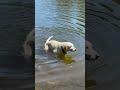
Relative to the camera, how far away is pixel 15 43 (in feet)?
19.4

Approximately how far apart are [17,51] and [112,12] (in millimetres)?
2340

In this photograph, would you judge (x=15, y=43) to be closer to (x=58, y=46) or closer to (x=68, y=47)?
(x=58, y=46)

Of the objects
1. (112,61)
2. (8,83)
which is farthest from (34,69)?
(112,61)

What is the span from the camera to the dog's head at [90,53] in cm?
536

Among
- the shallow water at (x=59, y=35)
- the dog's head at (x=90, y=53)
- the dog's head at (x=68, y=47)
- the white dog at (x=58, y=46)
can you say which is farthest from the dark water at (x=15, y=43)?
the dog's head at (x=90, y=53)

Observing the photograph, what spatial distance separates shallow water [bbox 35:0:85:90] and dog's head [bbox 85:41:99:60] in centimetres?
7

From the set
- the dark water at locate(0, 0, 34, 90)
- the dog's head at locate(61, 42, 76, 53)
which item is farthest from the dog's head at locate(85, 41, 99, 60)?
the dark water at locate(0, 0, 34, 90)

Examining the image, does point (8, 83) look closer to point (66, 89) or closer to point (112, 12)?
point (66, 89)

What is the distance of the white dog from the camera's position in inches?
221

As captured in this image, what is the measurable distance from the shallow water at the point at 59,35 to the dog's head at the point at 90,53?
0.07 metres

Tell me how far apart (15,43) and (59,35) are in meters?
0.82

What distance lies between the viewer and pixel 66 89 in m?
4.43

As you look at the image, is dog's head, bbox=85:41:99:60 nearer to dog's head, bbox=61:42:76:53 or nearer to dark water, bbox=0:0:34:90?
dog's head, bbox=61:42:76:53

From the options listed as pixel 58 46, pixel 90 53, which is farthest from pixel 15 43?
pixel 90 53
